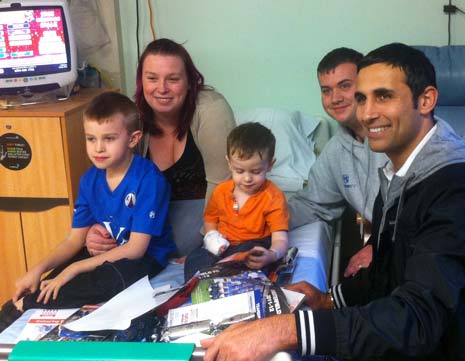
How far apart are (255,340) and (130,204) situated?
81 cm

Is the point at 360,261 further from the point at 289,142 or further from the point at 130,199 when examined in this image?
the point at 289,142

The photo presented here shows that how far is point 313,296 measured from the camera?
1.65 m

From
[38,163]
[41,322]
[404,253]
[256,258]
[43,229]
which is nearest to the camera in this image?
[404,253]

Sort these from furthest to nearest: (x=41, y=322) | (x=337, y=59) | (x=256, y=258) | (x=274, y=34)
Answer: (x=274, y=34), (x=337, y=59), (x=256, y=258), (x=41, y=322)

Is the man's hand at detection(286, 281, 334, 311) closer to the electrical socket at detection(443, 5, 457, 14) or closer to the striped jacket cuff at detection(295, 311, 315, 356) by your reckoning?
the striped jacket cuff at detection(295, 311, 315, 356)

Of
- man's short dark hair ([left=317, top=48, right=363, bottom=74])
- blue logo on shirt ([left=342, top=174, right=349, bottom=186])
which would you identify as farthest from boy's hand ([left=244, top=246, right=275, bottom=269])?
man's short dark hair ([left=317, top=48, right=363, bottom=74])

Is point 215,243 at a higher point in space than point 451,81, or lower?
lower

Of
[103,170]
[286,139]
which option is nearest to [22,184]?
[103,170]

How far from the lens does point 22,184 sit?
2.61m

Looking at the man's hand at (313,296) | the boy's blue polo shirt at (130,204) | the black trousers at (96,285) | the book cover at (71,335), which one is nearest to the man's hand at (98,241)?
the boy's blue polo shirt at (130,204)

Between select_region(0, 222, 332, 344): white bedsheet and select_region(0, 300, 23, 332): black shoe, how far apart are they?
55mm

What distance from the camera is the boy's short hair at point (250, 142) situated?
1.82 metres

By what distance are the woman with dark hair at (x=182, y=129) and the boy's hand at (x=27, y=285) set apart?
521mm

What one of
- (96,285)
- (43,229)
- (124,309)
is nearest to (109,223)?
(96,285)
